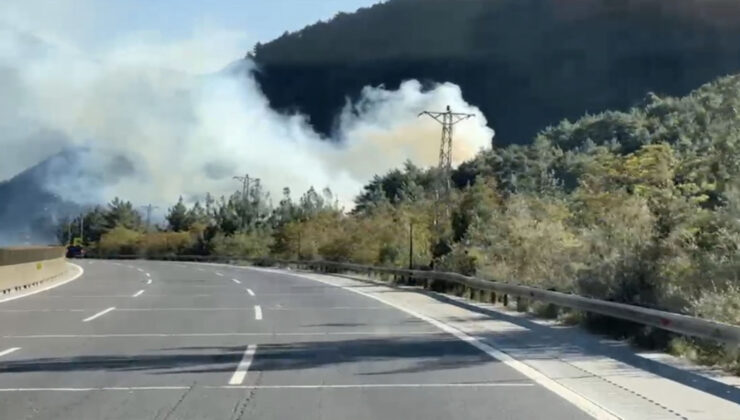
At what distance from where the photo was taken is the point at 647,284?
1814cm

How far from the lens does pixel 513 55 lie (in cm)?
13412

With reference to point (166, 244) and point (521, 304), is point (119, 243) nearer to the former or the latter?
point (166, 244)

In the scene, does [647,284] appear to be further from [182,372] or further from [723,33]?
[723,33]

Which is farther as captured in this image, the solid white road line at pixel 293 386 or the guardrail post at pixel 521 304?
the guardrail post at pixel 521 304

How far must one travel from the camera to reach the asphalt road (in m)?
9.97

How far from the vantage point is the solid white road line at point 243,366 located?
39.2ft

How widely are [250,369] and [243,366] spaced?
0.32m

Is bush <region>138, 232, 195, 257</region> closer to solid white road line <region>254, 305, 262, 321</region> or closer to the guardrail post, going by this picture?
solid white road line <region>254, 305, 262, 321</region>

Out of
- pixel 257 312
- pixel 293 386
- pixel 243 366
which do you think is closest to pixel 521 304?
pixel 257 312

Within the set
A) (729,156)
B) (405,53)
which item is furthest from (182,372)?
(405,53)

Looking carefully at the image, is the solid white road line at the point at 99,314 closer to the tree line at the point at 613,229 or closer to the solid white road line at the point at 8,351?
the solid white road line at the point at 8,351

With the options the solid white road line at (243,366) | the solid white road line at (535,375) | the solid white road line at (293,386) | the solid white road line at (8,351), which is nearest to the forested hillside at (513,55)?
the solid white road line at (535,375)

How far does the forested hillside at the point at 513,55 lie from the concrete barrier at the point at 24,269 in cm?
7823

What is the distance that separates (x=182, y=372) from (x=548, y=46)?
12099 cm
